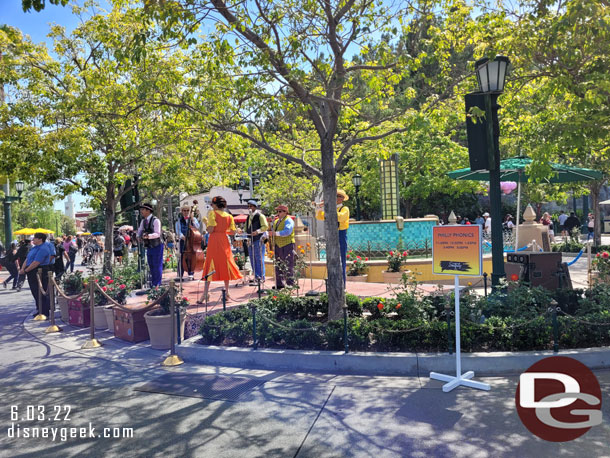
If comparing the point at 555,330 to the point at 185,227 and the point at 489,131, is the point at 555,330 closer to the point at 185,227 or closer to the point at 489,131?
the point at 489,131

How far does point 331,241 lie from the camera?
7660mm

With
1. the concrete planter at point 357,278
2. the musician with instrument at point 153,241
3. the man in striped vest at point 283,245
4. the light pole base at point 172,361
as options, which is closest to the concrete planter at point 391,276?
the concrete planter at point 357,278

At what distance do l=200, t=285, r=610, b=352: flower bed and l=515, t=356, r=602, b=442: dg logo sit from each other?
51cm

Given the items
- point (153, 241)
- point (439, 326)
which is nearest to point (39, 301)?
point (153, 241)

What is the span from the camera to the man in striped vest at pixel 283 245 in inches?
427

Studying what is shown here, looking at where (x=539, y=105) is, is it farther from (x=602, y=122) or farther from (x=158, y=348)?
(x=158, y=348)

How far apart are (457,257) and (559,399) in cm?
171

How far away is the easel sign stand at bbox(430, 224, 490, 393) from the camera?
5.38 m

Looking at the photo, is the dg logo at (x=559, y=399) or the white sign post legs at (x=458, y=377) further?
the white sign post legs at (x=458, y=377)

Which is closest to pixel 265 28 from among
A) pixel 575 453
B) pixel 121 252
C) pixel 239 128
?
pixel 239 128

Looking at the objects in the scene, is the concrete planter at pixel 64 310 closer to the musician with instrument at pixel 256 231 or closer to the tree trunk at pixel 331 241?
the musician with instrument at pixel 256 231

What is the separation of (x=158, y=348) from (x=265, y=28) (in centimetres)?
521

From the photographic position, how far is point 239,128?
8688 millimetres

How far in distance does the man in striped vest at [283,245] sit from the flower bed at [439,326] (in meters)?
2.99
